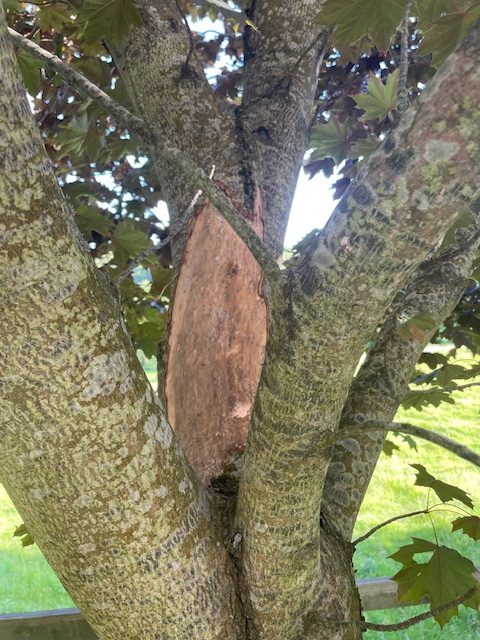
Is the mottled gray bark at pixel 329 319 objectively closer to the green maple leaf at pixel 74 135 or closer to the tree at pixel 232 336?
the tree at pixel 232 336

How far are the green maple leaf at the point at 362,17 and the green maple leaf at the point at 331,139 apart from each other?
51 cm

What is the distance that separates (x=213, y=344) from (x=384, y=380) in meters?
0.33

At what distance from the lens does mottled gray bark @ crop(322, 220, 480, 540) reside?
42.9 inches

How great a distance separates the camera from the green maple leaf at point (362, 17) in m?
0.85

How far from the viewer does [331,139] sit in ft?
4.92

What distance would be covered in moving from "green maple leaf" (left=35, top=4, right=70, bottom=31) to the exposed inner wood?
79 centimetres

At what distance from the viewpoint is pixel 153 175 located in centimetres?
214

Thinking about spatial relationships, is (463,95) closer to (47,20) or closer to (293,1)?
(293,1)

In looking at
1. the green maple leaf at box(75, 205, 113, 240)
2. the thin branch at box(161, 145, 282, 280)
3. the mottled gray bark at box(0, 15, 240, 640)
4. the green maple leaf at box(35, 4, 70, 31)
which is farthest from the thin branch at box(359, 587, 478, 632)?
the green maple leaf at box(35, 4, 70, 31)

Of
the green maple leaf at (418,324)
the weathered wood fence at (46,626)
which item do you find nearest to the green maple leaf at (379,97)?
the green maple leaf at (418,324)

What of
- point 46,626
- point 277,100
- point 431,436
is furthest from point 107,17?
point 46,626

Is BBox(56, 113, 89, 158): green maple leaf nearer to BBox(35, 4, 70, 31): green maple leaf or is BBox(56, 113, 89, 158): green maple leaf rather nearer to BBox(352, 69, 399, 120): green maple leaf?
BBox(35, 4, 70, 31): green maple leaf

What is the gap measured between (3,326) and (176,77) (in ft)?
2.63

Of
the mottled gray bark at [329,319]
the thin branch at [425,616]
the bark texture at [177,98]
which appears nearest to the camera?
the mottled gray bark at [329,319]
